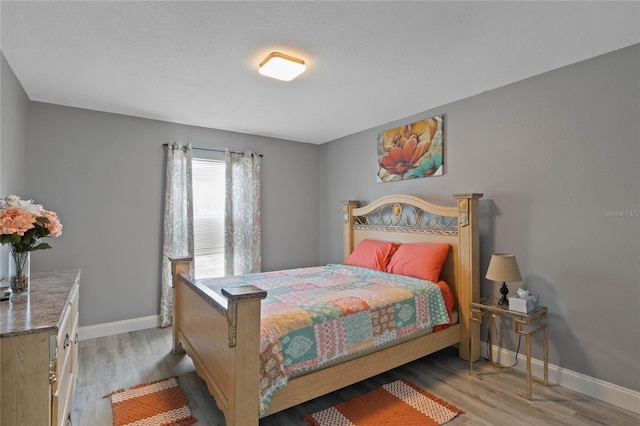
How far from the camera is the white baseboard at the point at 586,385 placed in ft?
7.34

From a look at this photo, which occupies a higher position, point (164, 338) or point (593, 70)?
point (593, 70)

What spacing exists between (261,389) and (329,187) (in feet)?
11.6

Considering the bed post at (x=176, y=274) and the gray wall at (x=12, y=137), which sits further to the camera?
the bed post at (x=176, y=274)

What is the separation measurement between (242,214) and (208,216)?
1.45 ft

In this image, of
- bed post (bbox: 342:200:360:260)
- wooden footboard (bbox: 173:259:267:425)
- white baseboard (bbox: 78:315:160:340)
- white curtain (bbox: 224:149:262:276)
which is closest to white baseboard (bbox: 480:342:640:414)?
bed post (bbox: 342:200:360:260)

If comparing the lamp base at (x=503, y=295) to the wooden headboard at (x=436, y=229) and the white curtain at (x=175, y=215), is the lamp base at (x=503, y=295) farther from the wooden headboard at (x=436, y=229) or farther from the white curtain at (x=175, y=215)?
the white curtain at (x=175, y=215)

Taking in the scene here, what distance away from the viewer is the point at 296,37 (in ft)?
6.99

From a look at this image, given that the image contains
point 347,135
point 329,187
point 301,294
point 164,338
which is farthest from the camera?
point 329,187

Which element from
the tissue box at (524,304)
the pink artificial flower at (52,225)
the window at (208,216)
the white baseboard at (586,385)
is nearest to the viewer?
the pink artificial flower at (52,225)

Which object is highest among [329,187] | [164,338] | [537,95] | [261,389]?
[537,95]

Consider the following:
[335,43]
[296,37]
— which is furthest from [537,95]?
[296,37]

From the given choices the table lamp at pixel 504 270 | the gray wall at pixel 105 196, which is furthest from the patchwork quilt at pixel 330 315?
the gray wall at pixel 105 196

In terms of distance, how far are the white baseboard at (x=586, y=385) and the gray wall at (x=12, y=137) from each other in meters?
3.98

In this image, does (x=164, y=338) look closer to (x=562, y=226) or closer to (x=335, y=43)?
(x=335, y=43)
